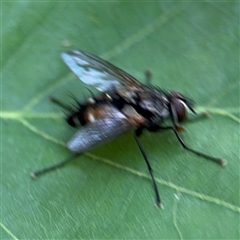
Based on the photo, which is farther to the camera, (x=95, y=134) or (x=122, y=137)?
(x=122, y=137)

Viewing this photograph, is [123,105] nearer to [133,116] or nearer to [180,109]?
[133,116]

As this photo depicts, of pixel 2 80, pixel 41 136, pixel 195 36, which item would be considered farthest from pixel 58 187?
pixel 195 36

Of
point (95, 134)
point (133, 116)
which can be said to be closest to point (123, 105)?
point (133, 116)

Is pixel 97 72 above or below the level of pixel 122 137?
above

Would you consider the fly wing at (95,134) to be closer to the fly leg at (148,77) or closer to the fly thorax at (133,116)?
the fly thorax at (133,116)

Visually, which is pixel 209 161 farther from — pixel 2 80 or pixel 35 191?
pixel 2 80

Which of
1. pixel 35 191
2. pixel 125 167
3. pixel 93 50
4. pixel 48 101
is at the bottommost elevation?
pixel 35 191
